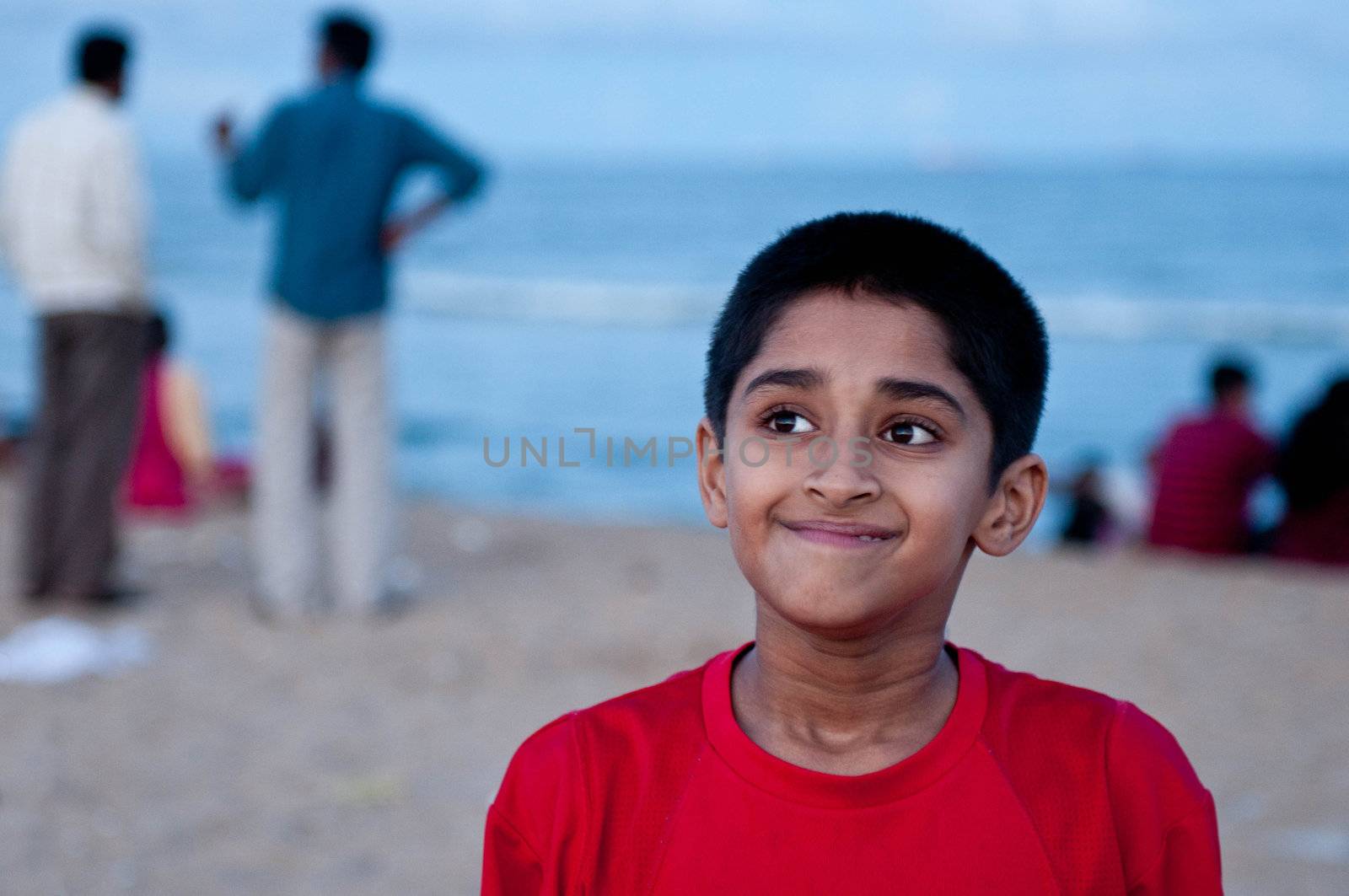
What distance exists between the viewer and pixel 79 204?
517cm

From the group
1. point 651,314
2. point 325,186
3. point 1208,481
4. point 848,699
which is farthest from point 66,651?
point 651,314

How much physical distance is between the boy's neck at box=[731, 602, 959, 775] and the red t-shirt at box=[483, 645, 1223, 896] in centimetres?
7

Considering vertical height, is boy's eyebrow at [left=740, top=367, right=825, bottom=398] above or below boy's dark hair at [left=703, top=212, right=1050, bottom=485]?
below

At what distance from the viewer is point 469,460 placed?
43.5ft

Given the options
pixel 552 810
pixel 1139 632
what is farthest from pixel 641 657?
pixel 552 810

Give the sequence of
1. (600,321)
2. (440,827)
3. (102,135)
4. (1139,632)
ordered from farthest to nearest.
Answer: (600,321), (1139,632), (102,135), (440,827)

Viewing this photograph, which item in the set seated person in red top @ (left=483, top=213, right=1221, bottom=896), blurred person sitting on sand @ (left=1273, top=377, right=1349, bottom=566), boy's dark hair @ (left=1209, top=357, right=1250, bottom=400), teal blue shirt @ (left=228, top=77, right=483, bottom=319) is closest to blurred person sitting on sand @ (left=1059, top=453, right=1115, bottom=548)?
blurred person sitting on sand @ (left=1273, top=377, right=1349, bottom=566)

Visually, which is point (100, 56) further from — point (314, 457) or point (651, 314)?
point (651, 314)

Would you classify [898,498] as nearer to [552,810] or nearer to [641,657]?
[552,810]

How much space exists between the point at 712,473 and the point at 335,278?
3775 mm

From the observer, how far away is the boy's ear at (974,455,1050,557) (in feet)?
5.25

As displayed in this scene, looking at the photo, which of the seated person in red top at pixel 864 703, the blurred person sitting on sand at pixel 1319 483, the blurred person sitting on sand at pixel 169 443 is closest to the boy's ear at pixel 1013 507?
the seated person in red top at pixel 864 703

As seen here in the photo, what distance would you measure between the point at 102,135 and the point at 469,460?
26.7 ft

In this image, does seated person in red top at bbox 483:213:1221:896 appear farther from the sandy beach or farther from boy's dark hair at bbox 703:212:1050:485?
the sandy beach
